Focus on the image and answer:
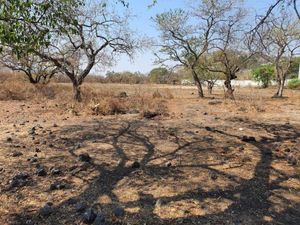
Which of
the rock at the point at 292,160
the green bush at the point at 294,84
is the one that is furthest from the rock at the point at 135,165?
the green bush at the point at 294,84

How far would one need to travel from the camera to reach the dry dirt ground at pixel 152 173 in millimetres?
3354

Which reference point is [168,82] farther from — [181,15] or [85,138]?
[85,138]

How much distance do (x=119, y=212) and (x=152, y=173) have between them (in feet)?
3.62

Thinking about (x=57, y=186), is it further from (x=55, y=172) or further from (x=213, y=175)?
(x=213, y=175)

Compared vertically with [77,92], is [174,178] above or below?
below

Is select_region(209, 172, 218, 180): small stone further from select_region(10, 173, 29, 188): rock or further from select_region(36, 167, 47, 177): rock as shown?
select_region(10, 173, 29, 188): rock

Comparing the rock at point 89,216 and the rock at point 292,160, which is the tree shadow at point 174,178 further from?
the rock at point 292,160

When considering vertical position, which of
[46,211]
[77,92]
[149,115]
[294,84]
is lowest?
[294,84]

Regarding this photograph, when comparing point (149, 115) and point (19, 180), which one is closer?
point (19, 180)

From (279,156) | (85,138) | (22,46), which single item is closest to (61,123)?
(85,138)

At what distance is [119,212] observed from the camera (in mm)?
Answer: 3307

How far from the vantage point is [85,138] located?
20.0 feet

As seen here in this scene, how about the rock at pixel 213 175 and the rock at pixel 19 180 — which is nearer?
the rock at pixel 19 180

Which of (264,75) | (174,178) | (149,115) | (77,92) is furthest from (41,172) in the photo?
(264,75)
